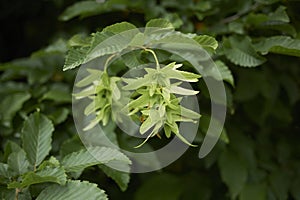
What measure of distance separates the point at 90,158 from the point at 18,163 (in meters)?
0.15

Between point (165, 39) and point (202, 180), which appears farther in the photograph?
point (202, 180)

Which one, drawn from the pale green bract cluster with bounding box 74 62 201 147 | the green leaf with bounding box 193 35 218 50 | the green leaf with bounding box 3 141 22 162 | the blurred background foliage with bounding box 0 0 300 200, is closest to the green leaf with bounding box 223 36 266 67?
the blurred background foliage with bounding box 0 0 300 200

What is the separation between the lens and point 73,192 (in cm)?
84

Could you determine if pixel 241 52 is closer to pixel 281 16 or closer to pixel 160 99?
pixel 281 16

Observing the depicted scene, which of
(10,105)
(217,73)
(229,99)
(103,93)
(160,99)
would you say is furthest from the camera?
(10,105)

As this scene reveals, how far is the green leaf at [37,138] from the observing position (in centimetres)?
97

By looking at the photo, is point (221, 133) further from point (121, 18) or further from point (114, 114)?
point (121, 18)

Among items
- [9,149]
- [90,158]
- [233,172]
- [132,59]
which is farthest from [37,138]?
[233,172]

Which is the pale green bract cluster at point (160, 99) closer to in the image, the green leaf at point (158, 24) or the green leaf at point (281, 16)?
the green leaf at point (158, 24)

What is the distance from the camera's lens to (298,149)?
4.58 ft

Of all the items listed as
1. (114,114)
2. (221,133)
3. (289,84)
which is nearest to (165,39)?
(114,114)

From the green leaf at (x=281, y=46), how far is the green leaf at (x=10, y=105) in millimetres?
599

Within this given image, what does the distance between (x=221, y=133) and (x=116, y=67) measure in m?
0.29

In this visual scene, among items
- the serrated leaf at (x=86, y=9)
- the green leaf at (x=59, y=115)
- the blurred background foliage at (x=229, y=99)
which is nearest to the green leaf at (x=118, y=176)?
the blurred background foliage at (x=229, y=99)
